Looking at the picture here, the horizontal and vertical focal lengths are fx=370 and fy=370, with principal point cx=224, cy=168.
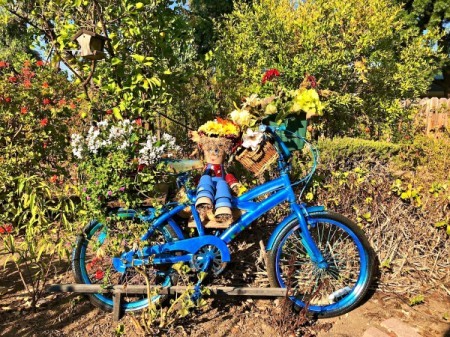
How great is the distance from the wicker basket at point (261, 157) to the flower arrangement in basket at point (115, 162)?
23.8 inches

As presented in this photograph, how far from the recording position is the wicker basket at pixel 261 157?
2615 millimetres

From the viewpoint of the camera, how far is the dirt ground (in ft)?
8.36

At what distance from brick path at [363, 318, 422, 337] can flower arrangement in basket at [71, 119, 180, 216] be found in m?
1.80

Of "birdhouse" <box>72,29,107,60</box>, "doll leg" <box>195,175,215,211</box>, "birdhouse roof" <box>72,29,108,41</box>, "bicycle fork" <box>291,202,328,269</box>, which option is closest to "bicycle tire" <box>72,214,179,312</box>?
"doll leg" <box>195,175,215,211</box>

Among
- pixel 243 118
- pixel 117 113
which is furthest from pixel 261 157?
pixel 117 113

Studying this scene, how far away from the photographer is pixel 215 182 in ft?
8.70

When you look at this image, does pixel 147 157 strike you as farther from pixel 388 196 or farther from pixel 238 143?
pixel 388 196

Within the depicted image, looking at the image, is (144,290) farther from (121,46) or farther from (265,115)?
(121,46)

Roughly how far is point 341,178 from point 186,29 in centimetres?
200

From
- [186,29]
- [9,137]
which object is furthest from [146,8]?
[9,137]

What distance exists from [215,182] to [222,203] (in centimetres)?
32

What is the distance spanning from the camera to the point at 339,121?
593 centimetres

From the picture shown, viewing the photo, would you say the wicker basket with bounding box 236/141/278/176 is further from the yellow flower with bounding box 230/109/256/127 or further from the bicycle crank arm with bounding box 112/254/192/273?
the bicycle crank arm with bounding box 112/254/192/273

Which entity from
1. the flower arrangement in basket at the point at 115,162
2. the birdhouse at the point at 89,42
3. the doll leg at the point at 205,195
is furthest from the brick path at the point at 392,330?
the birdhouse at the point at 89,42
